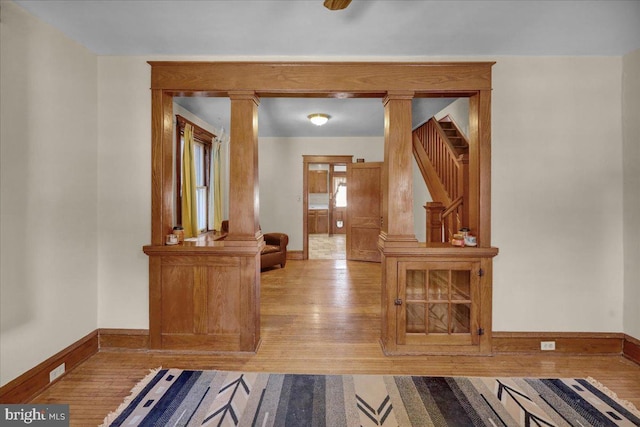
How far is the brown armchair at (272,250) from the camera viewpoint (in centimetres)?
579

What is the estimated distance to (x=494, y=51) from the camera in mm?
2752

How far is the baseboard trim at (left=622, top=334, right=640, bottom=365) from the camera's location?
2.69 metres

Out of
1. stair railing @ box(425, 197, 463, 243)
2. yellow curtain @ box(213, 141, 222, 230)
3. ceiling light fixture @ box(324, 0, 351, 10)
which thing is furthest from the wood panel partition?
yellow curtain @ box(213, 141, 222, 230)

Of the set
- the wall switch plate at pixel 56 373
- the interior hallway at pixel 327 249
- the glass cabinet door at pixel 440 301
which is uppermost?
the glass cabinet door at pixel 440 301

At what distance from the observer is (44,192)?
2320 mm

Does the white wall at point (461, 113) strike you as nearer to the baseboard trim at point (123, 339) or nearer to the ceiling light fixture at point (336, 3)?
the ceiling light fixture at point (336, 3)

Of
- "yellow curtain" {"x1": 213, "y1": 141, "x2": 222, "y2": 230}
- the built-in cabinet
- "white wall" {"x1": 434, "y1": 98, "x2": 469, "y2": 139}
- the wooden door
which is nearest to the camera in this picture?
the built-in cabinet

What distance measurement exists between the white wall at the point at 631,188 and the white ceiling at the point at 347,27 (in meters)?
0.25

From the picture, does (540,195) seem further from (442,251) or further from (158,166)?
(158,166)

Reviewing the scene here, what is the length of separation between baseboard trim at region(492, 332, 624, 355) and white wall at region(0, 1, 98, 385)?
11.9 feet

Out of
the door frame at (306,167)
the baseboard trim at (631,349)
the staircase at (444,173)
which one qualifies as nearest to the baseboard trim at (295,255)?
the door frame at (306,167)

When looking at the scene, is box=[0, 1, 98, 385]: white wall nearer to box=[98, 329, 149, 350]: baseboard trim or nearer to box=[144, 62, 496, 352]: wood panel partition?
box=[98, 329, 149, 350]: baseboard trim

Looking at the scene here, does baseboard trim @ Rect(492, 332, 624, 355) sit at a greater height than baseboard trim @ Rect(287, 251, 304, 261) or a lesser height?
lesser

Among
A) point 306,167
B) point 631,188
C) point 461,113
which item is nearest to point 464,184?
point 631,188
